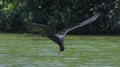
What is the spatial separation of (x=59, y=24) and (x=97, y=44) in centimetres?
777

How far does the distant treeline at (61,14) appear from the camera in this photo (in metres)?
27.7

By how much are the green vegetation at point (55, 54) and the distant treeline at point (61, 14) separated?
19.8 feet

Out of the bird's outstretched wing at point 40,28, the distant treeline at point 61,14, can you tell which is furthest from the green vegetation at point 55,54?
the distant treeline at point 61,14

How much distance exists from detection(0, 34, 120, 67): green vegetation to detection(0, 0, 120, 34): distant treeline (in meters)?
6.04

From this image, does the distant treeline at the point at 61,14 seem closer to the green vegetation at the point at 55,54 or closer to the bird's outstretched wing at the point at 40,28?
the green vegetation at the point at 55,54

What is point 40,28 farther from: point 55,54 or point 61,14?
point 61,14

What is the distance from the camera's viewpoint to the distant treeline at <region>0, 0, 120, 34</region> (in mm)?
27703

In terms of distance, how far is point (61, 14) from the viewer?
28.3 meters

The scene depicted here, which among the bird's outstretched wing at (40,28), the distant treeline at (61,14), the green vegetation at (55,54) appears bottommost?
the distant treeline at (61,14)

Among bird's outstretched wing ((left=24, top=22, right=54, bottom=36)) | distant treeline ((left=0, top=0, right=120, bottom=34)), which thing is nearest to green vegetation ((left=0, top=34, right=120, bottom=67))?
bird's outstretched wing ((left=24, top=22, right=54, bottom=36))

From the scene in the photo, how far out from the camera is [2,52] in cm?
1747

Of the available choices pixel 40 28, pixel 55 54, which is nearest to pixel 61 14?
pixel 55 54

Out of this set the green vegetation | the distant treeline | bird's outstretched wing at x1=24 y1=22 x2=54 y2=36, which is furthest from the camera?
the distant treeline

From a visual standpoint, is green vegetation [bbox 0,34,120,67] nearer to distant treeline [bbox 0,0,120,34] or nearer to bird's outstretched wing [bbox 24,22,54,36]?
bird's outstretched wing [bbox 24,22,54,36]
